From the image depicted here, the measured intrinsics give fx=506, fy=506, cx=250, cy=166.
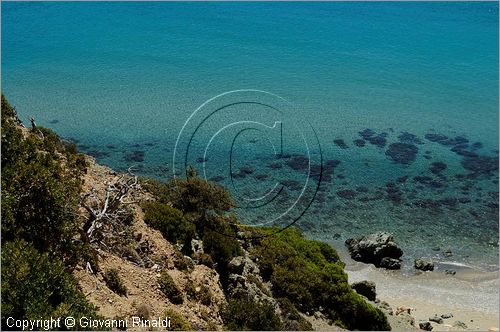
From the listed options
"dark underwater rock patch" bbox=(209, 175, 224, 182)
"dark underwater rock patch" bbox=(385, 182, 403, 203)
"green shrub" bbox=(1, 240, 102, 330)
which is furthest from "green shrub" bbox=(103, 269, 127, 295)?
"dark underwater rock patch" bbox=(385, 182, 403, 203)

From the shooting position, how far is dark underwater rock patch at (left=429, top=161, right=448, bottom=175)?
54.5 m

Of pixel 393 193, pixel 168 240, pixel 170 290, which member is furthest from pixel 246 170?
pixel 170 290

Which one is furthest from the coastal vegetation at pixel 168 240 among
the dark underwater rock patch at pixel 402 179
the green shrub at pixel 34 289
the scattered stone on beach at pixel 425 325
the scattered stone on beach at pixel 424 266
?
the dark underwater rock patch at pixel 402 179

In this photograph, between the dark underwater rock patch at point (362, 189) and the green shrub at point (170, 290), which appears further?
the dark underwater rock patch at point (362, 189)

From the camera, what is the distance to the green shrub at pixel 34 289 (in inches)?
596

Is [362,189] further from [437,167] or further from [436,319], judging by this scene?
[436,319]

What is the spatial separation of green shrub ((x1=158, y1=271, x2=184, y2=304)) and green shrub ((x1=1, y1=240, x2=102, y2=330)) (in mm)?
5361

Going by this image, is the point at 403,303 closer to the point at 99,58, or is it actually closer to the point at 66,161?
the point at 66,161

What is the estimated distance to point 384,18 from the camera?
127625mm

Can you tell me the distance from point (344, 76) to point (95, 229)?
72728 millimetres

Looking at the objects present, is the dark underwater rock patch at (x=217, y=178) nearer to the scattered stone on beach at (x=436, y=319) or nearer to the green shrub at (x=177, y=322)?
the scattered stone on beach at (x=436, y=319)

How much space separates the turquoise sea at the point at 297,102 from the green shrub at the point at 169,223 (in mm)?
16094

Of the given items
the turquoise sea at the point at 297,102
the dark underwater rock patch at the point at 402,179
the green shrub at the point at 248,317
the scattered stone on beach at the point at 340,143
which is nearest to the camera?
the green shrub at the point at 248,317

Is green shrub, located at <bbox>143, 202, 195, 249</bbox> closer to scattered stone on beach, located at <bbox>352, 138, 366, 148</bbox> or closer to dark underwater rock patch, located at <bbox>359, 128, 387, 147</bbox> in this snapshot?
scattered stone on beach, located at <bbox>352, 138, 366, 148</bbox>
